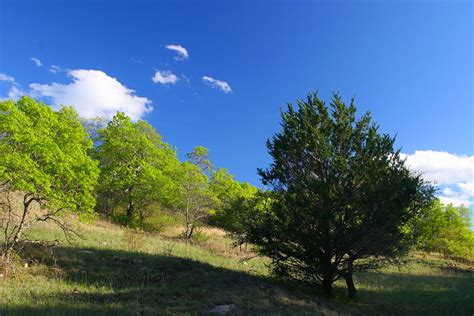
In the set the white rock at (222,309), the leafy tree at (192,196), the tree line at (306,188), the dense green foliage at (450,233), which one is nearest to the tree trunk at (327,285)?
the tree line at (306,188)

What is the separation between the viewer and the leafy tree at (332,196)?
48.6ft

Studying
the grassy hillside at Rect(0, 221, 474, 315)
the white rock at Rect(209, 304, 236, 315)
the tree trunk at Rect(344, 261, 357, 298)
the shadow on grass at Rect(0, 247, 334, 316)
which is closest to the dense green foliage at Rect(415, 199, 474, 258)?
the grassy hillside at Rect(0, 221, 474, 315)

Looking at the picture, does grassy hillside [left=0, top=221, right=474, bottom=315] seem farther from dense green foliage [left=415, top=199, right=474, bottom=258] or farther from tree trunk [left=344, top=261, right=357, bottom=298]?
dense green foliage [left=415, top=199, right=474, bottom=258]

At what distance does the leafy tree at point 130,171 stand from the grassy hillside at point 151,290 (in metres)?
14.9

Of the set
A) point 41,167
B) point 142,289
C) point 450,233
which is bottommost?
point 142,289

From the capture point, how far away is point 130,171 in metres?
36.5

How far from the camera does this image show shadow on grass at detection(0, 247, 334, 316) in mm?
10039

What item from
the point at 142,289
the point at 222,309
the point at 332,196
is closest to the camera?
the point at 222,309

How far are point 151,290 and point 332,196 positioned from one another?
8.23m

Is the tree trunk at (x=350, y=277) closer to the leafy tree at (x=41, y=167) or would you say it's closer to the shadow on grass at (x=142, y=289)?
the shadow on grass at (x=142, y=289)

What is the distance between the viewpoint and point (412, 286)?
22.5m

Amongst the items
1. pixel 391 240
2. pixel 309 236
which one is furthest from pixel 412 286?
pixel 309 236

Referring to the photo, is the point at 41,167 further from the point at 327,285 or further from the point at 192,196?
the point at 192,196

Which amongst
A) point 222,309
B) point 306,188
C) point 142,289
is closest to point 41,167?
point 142,289
